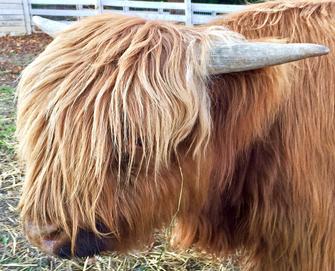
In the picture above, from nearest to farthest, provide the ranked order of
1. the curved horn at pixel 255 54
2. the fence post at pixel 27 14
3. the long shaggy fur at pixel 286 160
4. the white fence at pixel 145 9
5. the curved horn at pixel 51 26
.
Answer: the curved horn at pixel 255 54
the long shaggy fur at pixel 286 160
the curved horn at pixel 51 26
the white fence at pixel 145 9
the fence post at pixel 27 14

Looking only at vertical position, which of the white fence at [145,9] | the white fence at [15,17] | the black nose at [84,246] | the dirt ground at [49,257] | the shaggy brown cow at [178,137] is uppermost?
the shaggy brown cow at [178,137]

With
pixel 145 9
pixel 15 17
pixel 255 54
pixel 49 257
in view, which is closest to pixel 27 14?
pixel 15 17

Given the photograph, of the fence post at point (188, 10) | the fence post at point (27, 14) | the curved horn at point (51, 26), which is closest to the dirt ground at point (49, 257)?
the curved horn at point (51, 26)

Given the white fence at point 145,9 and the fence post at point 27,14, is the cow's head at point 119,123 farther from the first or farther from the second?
the fence post at point 27,14

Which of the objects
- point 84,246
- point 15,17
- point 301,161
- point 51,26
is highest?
point 51,26

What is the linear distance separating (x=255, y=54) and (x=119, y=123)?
51cm

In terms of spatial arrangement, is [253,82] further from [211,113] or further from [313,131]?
[313,131]

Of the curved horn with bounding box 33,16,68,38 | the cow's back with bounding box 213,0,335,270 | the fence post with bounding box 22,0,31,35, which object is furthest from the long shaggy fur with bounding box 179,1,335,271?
the fence post with bounding box 22,0,31,35

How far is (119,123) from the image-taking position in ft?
6.30

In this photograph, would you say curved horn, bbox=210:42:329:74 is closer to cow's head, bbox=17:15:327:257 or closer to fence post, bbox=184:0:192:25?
cow's head, bbox=17:15:327:257

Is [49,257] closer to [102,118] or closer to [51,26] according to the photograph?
[51,26]

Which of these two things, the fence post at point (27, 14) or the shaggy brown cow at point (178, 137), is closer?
the shaggy brown cow at point (178, 137)

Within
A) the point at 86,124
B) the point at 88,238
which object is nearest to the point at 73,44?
the point at 86,124

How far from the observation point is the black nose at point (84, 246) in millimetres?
2008
